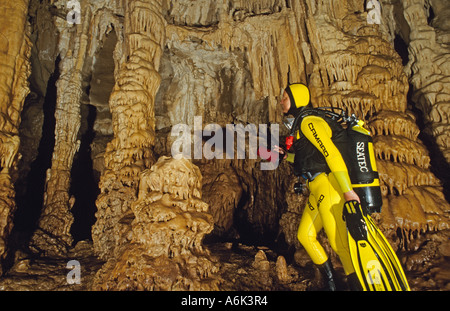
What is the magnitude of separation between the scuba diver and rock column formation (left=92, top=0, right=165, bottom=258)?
3.27 m

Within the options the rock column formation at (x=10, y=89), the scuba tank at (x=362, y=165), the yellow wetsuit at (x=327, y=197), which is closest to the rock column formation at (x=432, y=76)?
the scuba tank at (x=362, y=165)

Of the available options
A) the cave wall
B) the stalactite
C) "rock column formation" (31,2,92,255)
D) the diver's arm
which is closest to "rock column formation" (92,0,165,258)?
the cave wall

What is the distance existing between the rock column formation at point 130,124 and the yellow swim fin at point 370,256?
11.8ft

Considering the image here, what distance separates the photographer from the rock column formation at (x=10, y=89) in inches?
152

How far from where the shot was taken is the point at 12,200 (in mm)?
3967

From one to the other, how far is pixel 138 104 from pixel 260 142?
502 centimetres

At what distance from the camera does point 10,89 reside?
4180 mm

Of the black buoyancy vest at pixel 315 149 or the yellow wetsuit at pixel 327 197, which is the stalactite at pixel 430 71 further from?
the yellow wetsuit at pixel 327 197

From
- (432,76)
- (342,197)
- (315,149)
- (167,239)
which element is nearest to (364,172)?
(342,197)

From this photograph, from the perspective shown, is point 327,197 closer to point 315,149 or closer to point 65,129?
point 315,149

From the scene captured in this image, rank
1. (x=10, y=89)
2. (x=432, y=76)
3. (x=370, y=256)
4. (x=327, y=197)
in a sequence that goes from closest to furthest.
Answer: (x=370, y=256) → (x=327, y=197) → (x=10, y=89) → (x=432, y=76)

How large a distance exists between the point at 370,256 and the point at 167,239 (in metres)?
2.11

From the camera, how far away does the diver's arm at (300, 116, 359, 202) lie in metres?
2.21
